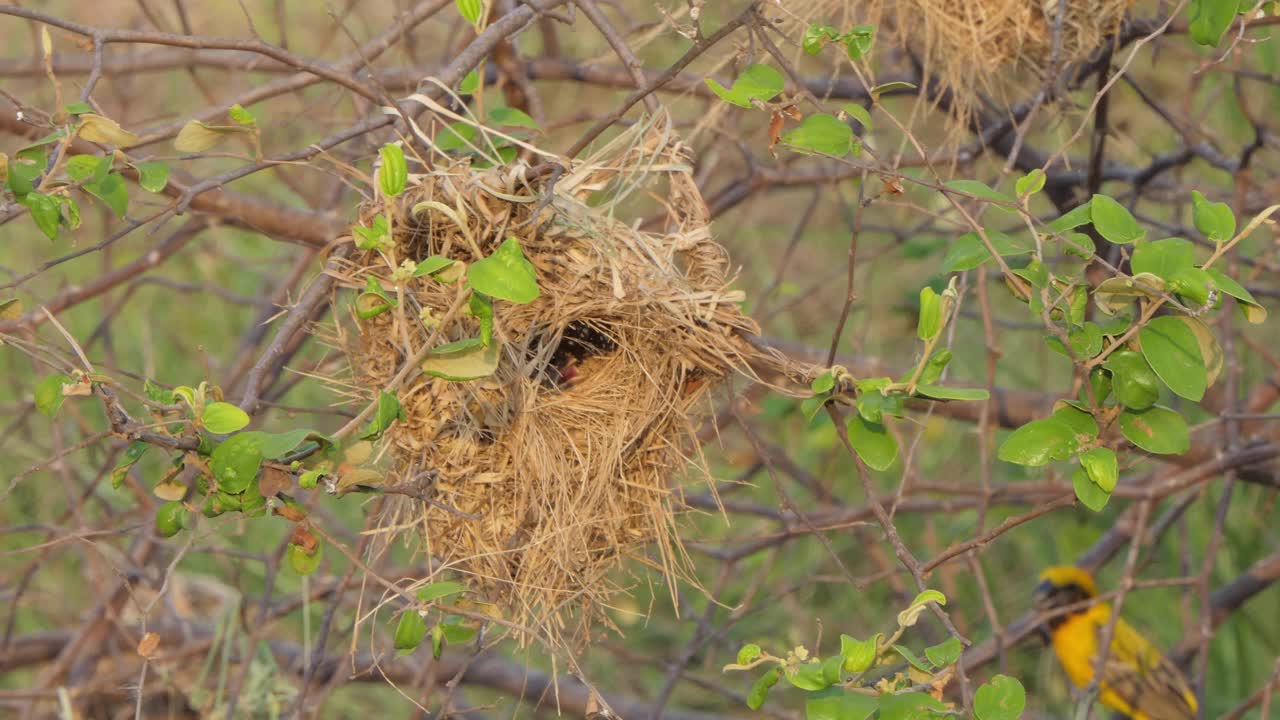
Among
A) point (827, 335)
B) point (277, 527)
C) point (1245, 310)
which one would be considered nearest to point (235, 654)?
point (277, 527)

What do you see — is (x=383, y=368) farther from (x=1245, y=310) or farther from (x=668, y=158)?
(x=1245, y=310)

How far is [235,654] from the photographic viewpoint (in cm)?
315

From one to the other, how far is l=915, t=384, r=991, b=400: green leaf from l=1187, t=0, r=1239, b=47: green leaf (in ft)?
1.73

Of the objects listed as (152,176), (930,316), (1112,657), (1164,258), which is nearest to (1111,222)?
(1164,258)

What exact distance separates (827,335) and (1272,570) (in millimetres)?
2596

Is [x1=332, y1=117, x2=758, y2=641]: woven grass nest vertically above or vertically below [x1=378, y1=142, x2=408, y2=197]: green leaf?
below

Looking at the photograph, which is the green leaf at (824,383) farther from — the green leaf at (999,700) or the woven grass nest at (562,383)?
the green leaf at (999,700)

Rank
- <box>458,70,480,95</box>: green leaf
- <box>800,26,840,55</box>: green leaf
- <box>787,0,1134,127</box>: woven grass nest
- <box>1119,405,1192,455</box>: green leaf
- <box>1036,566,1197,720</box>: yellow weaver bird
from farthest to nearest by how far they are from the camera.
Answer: <box>1036,566,1197,720</box>: yellow weaver bird < <box>787,0,1134,127</box>: woven grass nest < <box>458,70,480,95</box>: green leaf < <box>800,26,840,55</box>: green leaf < <box>1119,405,1192,455</box>: green leaf

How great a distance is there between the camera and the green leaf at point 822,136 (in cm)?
136

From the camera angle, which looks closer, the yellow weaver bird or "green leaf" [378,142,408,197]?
"green leaf" [378,142,408,197]

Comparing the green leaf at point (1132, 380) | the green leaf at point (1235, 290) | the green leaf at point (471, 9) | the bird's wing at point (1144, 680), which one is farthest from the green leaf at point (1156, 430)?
the bird's wing at point (1144, 680)

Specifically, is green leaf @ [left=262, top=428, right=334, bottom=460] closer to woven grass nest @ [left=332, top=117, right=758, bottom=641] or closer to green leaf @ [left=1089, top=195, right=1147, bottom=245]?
woven grass nest @ [left=332, top=117, right=758, bottom=641]

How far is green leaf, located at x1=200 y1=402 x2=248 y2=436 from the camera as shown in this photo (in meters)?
1.25

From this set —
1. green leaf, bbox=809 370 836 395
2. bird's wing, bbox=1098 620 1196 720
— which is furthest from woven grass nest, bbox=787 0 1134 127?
bird's wing, bbox=1098 620 1196 720
